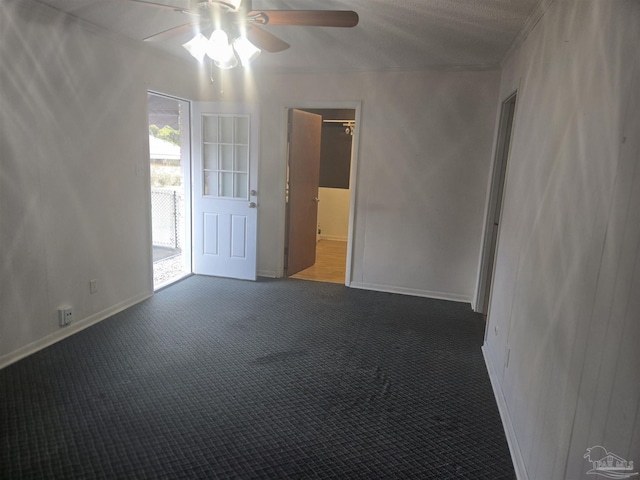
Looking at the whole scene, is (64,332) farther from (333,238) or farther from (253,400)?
(333,238)

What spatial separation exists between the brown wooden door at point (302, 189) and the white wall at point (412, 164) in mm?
217

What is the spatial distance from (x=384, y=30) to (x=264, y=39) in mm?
1124

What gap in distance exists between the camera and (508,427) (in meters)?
2.29

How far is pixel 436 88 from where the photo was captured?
4195mm

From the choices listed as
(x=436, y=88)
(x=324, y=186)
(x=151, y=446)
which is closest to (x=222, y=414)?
(x=151, y=446)

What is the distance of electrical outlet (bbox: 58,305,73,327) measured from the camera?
124 inches

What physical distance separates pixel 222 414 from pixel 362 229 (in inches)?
108

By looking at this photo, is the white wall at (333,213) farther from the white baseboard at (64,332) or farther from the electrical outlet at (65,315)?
the electrical outlet at (65,315)

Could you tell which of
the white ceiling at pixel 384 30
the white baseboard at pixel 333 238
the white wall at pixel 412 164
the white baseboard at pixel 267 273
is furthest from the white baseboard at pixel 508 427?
the white baseboard at pixel 333 238

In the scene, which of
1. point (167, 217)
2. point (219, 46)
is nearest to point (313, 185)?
point (167, 217)

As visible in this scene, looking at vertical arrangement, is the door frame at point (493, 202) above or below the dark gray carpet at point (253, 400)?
above

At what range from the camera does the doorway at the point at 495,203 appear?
12.4 feet

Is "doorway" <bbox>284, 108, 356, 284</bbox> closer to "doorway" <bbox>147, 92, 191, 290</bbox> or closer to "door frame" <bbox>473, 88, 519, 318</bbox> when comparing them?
"doorway" <bbox>147, 92, 191, 290</bbox>

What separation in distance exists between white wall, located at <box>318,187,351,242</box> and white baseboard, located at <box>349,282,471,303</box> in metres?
2.62
